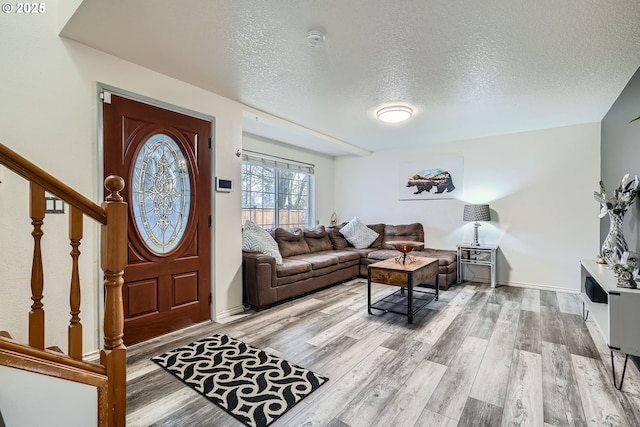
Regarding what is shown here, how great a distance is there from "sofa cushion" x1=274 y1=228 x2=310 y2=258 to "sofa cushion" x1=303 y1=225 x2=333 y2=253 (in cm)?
A: 15

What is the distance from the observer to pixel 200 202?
3045 mm

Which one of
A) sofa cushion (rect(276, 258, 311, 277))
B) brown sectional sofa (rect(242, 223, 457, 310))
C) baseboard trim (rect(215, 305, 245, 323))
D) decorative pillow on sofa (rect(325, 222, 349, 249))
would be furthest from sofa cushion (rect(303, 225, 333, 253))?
baseboard trim (rect(215, 305, 245, 323))

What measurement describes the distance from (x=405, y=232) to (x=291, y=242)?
2183 mm

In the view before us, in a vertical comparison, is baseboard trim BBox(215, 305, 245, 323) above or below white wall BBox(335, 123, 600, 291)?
below

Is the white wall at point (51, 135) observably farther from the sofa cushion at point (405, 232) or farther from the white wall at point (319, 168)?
the sofa cushion at point (405, 232)

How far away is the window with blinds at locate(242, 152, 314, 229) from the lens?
4.98m

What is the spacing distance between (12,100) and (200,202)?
4.89 feet

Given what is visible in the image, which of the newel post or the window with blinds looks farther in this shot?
the window with blinds

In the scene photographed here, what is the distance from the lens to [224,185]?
127 inches

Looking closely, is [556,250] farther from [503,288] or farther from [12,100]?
[12,100]

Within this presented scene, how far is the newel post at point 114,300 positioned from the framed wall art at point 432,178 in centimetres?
503

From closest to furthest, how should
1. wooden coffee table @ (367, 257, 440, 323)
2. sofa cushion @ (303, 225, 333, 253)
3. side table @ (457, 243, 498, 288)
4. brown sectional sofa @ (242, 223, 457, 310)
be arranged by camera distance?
wooden coffee table @ (367, 257, 440, 323), brown sectional sofa @ (242, 223, 457, 310), side table @ (457, 243, 498, 288), sofa cushion @ (303, 225, 333, 253)

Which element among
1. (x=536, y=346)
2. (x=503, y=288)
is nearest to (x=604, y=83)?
(x=536, y=346)

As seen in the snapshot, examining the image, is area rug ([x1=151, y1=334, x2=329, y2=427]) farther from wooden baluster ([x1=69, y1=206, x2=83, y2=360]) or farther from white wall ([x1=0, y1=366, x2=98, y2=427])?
wooden baluster ([x1=69, y1=206, x2=83, y2=360])
